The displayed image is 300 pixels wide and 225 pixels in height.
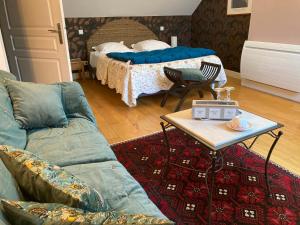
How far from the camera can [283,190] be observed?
5.94 feet

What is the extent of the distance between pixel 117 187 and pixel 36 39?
8.01 feet

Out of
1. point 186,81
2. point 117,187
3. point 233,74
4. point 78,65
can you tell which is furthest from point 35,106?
point 233,74

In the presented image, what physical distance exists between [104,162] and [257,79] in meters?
3.38

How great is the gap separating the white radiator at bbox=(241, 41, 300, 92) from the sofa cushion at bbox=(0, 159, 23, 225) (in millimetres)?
3611

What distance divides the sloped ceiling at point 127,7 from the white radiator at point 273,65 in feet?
Result: 7.11

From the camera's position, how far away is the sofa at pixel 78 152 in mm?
1118

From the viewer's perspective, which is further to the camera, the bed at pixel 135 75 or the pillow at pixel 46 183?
the bed at pixel 135 75

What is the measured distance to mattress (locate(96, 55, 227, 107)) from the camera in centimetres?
342

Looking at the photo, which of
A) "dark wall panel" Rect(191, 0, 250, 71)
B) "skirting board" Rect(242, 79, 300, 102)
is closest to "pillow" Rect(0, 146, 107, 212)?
"skirting board" Rect(242, 79, 300, 102)

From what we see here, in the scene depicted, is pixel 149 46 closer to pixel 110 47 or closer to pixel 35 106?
pixel 110 47

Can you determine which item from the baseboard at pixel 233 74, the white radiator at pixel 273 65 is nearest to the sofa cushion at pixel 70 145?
the white radiator at pixel 273 65

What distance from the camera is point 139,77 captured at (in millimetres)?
3445

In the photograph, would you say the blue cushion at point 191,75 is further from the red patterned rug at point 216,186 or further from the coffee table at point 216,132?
the coffee table at point 216,132

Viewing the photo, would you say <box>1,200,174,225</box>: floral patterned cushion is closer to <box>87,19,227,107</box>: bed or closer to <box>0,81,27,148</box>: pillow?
<box>0,81,27,148</box>: pillow
